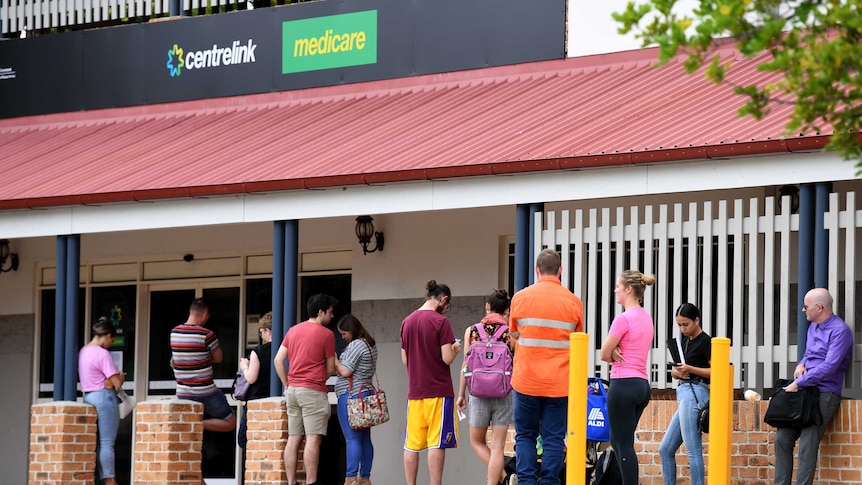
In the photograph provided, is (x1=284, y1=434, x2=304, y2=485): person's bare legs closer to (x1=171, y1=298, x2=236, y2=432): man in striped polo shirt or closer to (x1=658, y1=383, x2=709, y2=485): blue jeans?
(x1=171, y1=298, x2=236, y2=432): man in striped polo shirt

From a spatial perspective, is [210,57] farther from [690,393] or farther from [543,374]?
[543,374]

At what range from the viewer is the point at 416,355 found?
38.0ft

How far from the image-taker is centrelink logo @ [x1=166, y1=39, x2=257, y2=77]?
1636 cm

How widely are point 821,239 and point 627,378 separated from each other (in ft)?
5.99

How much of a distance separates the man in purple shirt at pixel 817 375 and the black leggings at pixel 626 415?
1081mm

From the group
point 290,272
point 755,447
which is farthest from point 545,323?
point 290,272

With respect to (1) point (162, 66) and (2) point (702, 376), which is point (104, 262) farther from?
(2) point (702, 376)

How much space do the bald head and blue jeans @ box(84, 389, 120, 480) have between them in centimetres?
706

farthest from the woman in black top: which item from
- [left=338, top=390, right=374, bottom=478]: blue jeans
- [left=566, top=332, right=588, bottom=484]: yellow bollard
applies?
[left=566, top=332, right=588, bottom=484]: yellow bollard

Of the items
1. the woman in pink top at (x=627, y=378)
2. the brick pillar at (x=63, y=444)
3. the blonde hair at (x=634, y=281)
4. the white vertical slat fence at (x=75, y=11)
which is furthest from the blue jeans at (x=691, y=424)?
the white vertical slat fence at (x=75, y=11)

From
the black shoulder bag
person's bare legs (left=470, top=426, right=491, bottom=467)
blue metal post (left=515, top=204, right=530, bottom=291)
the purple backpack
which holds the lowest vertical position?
person's bare legs (left=470, top=426, right=491, bottom=467)

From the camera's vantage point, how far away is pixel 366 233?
48.5 feet

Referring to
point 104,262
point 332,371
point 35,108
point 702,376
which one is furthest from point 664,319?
point 35,108

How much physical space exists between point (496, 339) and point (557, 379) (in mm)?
1330
